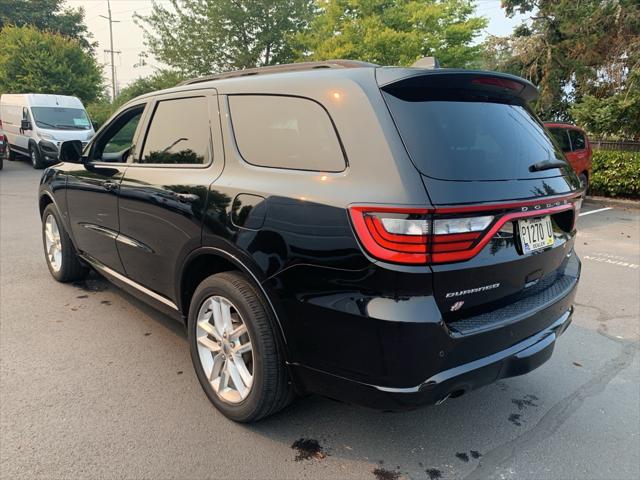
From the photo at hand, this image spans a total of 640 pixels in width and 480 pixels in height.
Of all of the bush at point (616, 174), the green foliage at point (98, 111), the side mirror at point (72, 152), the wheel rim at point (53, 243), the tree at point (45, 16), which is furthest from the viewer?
the tree at point (45, 16)

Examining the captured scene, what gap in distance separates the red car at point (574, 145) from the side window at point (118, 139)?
371 inches

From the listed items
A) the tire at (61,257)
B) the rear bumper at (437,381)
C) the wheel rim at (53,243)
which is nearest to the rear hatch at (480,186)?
the rear bumper at (437,381)

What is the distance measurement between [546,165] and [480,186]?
647 mm

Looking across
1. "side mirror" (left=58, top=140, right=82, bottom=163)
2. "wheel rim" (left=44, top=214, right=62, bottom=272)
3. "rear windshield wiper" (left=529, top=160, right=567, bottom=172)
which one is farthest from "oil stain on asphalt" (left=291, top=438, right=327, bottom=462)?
"wheel rim" (left=44, top=214, right=62, bottom=272)

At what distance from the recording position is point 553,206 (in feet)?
7.79

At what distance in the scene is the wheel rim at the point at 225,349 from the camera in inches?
100

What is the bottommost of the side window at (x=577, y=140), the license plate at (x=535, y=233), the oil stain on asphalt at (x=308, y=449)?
the oil stain on asphalt at (x=308, y=449)

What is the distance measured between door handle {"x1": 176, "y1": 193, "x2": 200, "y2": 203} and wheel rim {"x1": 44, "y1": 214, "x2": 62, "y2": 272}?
8.19ft

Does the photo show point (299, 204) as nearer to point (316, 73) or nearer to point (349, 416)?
point (316, 73)

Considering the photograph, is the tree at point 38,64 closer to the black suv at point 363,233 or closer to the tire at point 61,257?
the tire at point 61,257

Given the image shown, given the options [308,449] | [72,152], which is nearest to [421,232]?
[308,449]

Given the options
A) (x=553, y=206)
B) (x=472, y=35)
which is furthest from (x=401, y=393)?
(x=472, y=35)

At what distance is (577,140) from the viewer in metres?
11.3

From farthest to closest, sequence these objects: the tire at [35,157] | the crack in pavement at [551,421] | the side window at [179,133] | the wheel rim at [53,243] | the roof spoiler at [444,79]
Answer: the tire at [35,157]
the wheel rim at [53,243]
the side window at [179,133]
the crack in pavement at [551,421]
the roof spoiler at [444,79]
